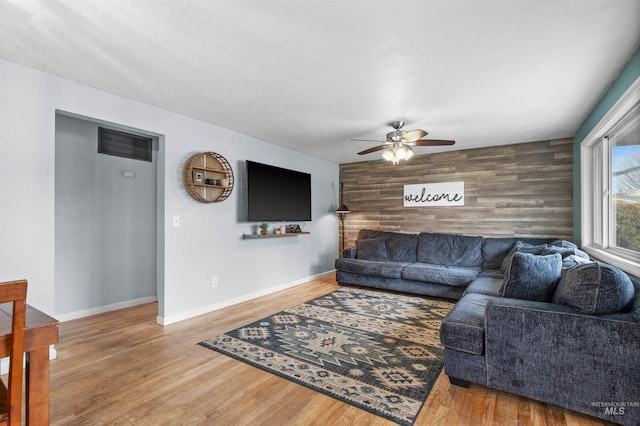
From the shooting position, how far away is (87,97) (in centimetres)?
273

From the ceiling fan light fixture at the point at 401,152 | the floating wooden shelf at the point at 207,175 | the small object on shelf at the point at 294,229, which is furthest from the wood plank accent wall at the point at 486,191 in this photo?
the floating wooden shelf at the point at 207,175

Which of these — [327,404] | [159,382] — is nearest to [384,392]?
[327,404]

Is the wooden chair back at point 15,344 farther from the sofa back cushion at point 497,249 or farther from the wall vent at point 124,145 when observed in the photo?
the sofa back cushion at point 497,249

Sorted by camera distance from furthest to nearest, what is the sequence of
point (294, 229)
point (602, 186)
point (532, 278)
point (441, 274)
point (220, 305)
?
point (294, 229) < point (441, 274) < point (220, 305) < point (602, 186) < point (532, 278)

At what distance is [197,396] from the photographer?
200cm

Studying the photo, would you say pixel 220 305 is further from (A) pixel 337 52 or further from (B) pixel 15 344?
(A) pixel 337 52

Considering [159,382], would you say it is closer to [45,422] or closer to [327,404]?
[45,422]

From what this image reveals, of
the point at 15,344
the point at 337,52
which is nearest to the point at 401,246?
the point at 337,52

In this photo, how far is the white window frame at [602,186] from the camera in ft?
7.93

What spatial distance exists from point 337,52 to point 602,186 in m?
3.39

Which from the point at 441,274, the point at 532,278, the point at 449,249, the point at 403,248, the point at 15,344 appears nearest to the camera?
the point at 15,344

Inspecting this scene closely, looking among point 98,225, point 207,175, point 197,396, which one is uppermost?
point 207,175

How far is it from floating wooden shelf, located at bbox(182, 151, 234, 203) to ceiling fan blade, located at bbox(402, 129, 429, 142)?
2202mm

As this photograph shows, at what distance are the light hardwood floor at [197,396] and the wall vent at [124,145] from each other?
2201mm
